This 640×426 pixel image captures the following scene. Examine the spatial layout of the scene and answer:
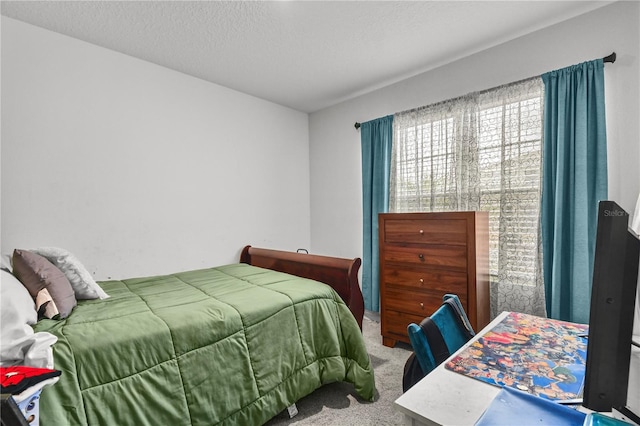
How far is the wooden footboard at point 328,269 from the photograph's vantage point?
7.59ft

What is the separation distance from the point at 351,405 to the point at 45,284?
72.1 inches

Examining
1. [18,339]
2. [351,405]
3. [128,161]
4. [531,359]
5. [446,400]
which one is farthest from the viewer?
[128,161]

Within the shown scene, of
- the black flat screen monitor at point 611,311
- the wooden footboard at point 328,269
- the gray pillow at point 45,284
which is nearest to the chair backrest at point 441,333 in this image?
the black flat screen monitor at point 611,311

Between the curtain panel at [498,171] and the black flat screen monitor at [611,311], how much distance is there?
1995 mm

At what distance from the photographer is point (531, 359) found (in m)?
0.99

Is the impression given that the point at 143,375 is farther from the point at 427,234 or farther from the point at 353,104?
the point at 353,104

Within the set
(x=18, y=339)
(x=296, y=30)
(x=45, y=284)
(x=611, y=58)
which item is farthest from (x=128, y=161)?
(x=611, y=58)

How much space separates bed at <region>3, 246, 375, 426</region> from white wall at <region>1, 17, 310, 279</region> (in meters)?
0.55

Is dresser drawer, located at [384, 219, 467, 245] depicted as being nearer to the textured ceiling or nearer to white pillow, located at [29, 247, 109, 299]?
the textured ceiling

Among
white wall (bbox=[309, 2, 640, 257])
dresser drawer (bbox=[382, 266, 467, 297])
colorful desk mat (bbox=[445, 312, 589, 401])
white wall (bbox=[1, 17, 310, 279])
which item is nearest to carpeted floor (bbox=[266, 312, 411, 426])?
dresser drawer (bbox=[382, 266, 467, 297])

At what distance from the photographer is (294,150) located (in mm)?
4125

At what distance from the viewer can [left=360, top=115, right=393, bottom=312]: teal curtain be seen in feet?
11.0

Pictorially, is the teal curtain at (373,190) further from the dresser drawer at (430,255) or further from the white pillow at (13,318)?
the white pillow at (13,318)

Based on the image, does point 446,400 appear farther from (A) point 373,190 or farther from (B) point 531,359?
(A) point 373,190
